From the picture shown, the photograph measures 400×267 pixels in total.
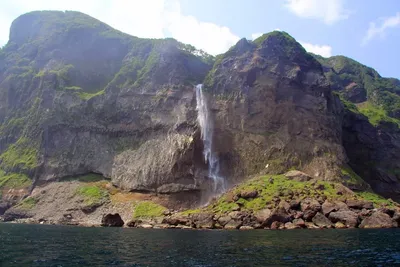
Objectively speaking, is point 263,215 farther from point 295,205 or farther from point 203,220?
point 203,220

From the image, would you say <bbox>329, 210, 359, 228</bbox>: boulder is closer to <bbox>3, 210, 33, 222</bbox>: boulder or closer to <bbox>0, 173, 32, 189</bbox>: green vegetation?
<bbox>3, 210, 33, 222</bbox>: boulder

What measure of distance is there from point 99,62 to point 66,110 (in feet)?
108

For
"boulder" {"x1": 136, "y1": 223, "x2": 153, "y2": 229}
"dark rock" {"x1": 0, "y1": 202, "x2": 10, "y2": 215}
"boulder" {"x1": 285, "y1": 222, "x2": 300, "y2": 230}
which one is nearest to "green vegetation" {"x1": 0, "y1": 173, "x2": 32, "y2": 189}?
"dark rock" {"x1": 0, "y1": 202, "x2": 10, "y2": 215}

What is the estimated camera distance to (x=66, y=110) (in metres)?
139

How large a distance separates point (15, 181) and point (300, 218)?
9647 centimetres

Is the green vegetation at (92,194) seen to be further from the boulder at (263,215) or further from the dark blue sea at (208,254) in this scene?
the dark blue sea at (208,254)

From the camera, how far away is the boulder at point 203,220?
83875 millimetres

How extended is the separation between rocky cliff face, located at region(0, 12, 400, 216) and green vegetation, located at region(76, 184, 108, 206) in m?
5.18

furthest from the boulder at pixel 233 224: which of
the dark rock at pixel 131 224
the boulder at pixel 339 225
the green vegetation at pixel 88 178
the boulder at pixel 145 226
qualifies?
the green vegetation at pixel 88 178

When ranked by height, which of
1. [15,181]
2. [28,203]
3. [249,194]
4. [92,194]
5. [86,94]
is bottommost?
[28,203]

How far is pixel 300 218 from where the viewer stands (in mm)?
81562

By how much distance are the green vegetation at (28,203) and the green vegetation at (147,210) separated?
3472 centimetres

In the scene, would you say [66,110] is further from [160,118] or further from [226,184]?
[226,184]

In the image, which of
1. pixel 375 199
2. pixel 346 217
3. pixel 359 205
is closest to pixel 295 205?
pixel 346 217
